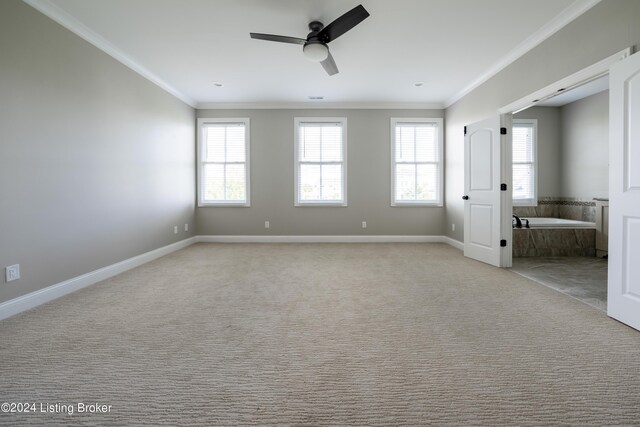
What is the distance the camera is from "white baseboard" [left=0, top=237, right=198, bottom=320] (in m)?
2.42

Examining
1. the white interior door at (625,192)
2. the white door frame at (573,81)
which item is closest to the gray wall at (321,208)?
the white door frame at (573,81)

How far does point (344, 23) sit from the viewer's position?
269cm

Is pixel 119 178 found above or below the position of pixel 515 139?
below

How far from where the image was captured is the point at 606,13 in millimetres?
2473

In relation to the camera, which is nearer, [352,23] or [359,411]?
[359,411]

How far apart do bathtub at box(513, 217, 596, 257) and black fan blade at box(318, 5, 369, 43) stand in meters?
4.09

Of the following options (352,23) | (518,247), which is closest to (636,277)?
(518,247)

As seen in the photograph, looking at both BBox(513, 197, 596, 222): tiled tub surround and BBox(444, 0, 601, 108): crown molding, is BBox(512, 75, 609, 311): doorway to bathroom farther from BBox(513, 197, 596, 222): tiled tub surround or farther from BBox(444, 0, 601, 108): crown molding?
BBox(444, 0, 601, 108): crown molding

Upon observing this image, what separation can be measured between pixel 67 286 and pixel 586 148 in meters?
8.65

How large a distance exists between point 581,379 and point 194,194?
613 centimetres

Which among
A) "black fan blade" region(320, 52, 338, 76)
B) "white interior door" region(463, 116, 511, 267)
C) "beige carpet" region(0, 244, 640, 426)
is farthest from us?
"white interior door" region(463, 116, 511, 267)

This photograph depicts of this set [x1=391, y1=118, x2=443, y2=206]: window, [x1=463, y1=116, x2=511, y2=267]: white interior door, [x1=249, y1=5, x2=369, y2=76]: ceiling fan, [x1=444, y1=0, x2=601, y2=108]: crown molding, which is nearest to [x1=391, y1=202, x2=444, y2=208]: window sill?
[x1=391, y1=118, x2=443, y2=206]: window

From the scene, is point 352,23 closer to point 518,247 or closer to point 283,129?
point 283,129

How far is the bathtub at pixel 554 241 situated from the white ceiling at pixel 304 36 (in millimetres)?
2633
